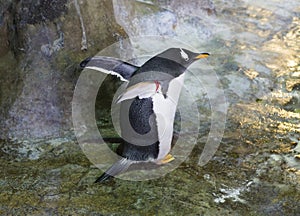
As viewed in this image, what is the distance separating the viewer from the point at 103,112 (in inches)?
132

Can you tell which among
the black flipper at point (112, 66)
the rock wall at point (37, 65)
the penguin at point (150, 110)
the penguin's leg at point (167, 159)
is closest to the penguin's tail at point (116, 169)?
the penguin at point (150, 110)

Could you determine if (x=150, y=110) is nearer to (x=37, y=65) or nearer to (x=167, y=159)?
(x=167, y=159)

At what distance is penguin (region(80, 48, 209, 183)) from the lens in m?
2.69

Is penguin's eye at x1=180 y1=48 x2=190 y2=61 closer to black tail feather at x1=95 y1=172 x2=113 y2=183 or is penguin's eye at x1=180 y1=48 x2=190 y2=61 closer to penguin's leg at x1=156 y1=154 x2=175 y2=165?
penguin's leg at x1=156 y1=154 x2=175 y2=165

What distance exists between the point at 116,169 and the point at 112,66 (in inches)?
→ 25.9

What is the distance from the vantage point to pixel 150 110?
2.71m

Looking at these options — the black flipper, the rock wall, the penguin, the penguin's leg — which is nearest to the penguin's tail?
the penguin

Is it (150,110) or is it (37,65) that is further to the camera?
(37,65)

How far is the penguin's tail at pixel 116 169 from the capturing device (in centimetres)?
263

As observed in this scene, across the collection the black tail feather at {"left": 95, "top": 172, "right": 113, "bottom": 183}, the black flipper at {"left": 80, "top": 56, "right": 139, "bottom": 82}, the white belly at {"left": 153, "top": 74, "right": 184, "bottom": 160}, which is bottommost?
the black tail feather at {"left": 95, "top": 172, "right": 113, "bottom": 183}

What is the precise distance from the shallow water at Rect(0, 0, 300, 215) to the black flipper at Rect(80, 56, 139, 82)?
16.9 inches

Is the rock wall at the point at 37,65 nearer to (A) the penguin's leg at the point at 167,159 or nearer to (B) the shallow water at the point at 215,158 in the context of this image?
(B) the shallow water at the point at 215,158

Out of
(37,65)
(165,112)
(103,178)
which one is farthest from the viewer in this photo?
(37,65)

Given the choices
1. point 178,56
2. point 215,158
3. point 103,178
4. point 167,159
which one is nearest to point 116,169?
point 103,178
